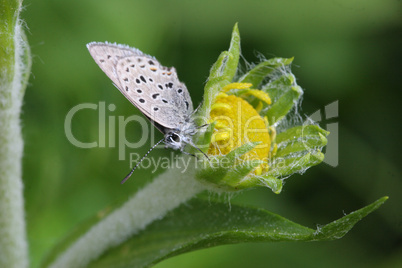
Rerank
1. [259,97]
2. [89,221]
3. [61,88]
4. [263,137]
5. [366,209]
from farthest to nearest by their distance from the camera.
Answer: [61,88]
[89,221]
[259,97]
[263,137]
[366,209]

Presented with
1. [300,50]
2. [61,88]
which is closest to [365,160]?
[300,50]

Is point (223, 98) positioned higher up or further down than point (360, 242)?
higher up

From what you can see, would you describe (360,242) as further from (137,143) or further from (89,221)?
(89,221)

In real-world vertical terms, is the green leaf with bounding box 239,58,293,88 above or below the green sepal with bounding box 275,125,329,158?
above

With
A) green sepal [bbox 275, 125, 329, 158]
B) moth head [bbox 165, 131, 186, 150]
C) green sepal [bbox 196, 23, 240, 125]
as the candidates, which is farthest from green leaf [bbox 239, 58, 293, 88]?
moth head [bbox 165, 131, 186, 150]

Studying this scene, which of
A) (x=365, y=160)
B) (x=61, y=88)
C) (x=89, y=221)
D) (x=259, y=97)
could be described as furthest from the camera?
(x=365, y=160)

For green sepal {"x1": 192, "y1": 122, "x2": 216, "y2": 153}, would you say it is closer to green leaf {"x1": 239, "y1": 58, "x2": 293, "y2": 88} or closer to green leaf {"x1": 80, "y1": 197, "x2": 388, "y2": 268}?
green leaf {"x1": 80, "y1": 197, "x2": 388, "y2": 268}
